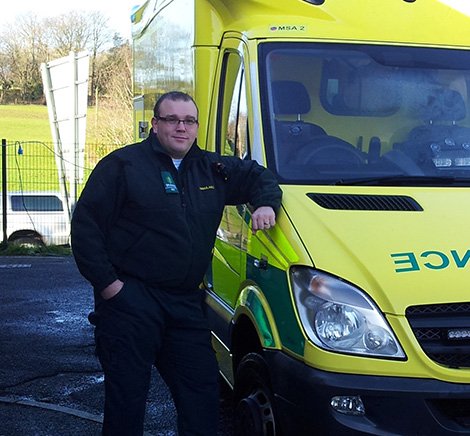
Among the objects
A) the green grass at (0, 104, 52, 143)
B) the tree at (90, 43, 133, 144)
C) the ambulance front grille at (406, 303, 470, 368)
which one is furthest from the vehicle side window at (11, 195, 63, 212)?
the green grass at (0, 104, 52, 143)

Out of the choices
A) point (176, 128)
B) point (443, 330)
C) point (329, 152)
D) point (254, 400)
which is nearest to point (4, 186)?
point (329, 152)

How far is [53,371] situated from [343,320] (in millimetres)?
3641

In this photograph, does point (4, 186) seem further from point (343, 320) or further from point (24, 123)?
point (24, 123)

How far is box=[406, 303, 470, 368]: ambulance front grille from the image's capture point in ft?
10.3

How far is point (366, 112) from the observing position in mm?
4383

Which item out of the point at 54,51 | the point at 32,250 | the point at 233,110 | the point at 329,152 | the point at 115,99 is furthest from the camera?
the point at 54,51

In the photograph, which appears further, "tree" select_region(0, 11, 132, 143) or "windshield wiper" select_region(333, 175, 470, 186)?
"tree" select_region(0, 11, 132, 143)

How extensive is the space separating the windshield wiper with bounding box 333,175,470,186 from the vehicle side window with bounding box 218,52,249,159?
0.62 metres

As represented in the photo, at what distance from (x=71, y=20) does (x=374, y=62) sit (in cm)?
3412

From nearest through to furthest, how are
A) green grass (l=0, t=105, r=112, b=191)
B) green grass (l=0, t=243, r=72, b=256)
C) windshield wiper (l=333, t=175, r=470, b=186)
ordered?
1. windshield wiper (l=333, t=175, r=470, b=186)
2. green grass (l=0, t=243, r=72, b=256)
3. green grass (l=0, t=105, r=112, b=191)

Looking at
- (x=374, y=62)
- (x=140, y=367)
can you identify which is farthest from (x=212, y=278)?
(x=374, y=62)

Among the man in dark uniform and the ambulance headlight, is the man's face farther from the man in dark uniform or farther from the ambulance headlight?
the ambulance headlight

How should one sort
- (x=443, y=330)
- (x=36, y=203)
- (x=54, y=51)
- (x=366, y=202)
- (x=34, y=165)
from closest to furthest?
(x=443, y=330) < (x=366, y=202) < (x=36, y=203) < (x=34, y=165) < (x=54, y=51)

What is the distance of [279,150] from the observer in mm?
4090
